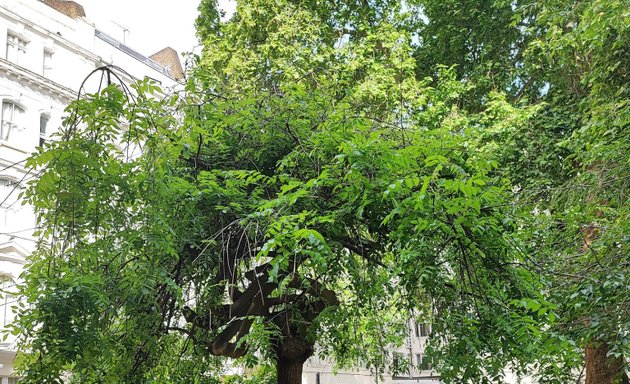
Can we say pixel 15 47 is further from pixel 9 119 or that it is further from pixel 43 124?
pixel 43 124

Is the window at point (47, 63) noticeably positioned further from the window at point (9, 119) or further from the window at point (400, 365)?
the window at point (400, 365)

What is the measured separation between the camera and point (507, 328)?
4.99 metres

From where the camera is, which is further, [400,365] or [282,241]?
[400,365]

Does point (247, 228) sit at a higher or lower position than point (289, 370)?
higher

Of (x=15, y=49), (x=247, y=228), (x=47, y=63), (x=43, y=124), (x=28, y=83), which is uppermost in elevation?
(x=47, y=63)

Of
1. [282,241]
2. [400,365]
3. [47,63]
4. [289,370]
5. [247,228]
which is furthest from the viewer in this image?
[47,63]

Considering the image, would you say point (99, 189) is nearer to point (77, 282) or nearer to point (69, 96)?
point (77, 282)

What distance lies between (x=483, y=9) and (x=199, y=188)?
11.7 metres

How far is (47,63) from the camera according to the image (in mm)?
23984

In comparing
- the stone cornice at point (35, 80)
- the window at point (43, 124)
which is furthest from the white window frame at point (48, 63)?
the window at point (43, 124)

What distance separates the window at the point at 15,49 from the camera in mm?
22359

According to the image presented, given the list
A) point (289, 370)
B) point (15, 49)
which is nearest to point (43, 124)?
point (15, 49)

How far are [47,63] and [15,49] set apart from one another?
1509 mm

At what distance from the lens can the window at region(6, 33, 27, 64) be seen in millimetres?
22359
